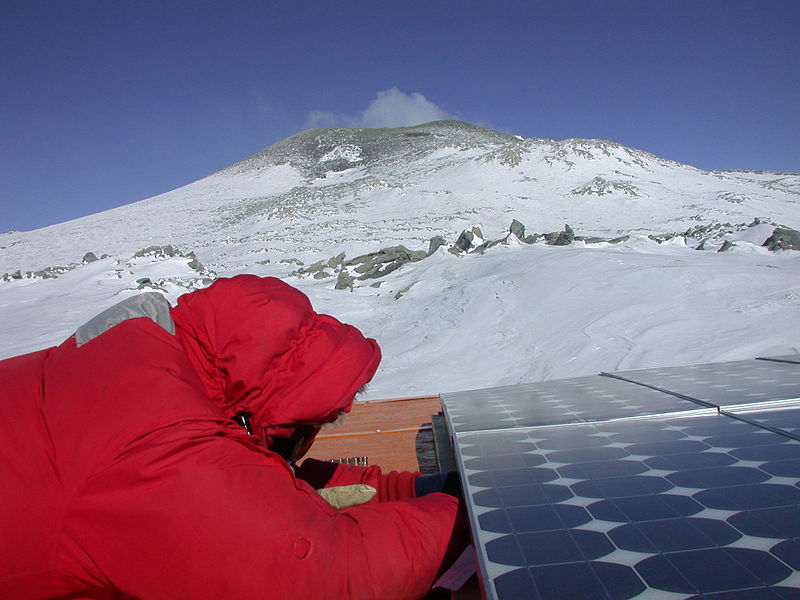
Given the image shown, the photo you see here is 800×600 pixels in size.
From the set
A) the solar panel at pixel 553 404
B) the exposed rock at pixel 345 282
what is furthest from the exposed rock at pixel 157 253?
the solar panel at pixel 553 404

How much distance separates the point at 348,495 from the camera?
5.34 feet

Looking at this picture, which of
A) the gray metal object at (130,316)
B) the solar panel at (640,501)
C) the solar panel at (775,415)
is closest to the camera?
the solar panel at (640,501)

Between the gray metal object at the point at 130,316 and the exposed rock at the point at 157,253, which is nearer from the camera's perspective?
the gray metal object at the point at 130,316

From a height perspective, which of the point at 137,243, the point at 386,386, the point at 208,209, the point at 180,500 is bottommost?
the point at 386,386

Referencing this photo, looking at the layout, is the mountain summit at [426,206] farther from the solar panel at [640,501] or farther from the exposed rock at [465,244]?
the solar panel at [640,501]

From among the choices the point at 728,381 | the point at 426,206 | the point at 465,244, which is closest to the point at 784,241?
the point at 465,244

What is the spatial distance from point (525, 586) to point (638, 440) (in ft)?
2.62

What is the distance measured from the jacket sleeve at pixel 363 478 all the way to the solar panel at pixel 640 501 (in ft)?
0.78

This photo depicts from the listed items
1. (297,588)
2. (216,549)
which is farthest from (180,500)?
(297,588)

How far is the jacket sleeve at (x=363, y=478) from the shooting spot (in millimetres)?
1736

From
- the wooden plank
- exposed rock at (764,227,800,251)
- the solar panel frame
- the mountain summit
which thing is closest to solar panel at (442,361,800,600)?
the solar panel frame

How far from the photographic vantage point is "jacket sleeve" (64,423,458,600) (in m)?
0.96

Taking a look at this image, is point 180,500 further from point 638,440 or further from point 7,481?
point 638,440

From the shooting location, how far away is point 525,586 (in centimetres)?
80
